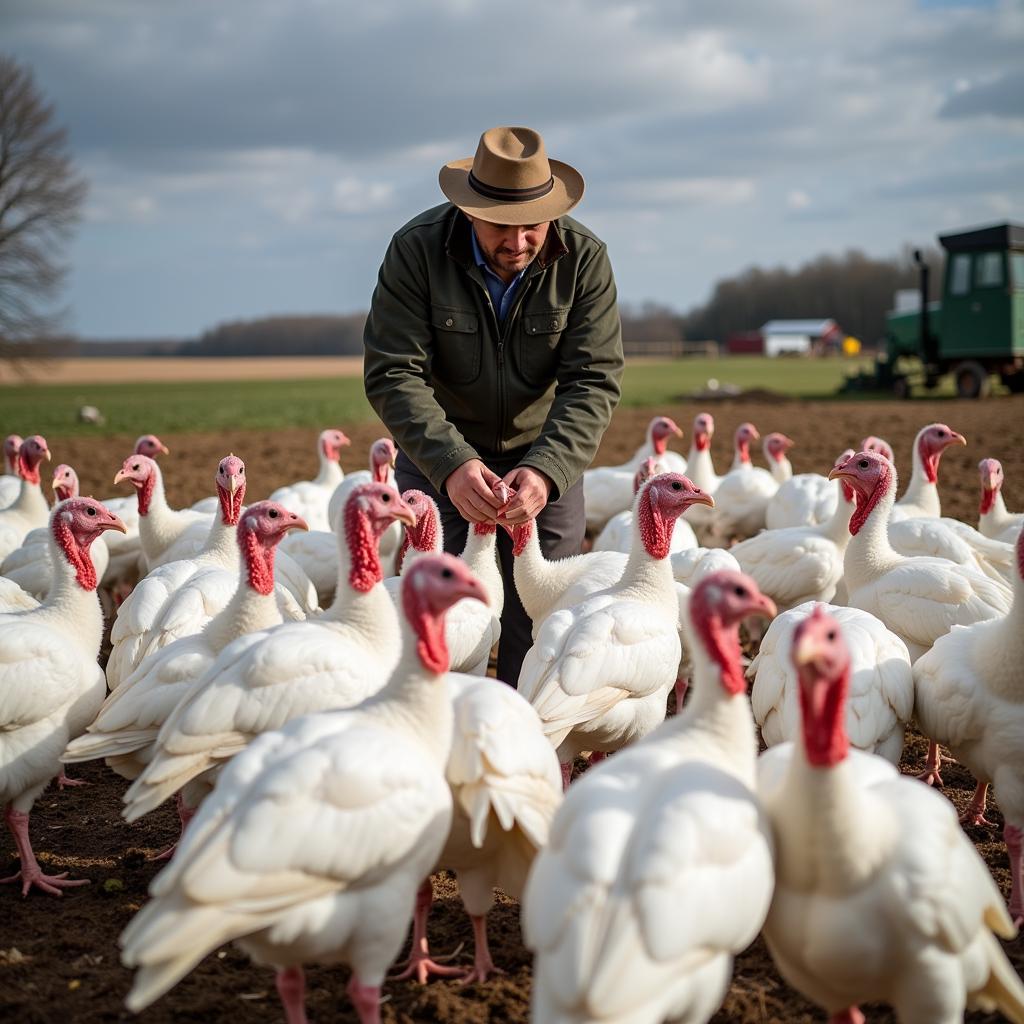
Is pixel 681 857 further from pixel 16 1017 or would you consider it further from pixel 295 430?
pixel 295 430

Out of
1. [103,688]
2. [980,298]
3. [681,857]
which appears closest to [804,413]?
[980,298]

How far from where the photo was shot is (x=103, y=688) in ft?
18.1

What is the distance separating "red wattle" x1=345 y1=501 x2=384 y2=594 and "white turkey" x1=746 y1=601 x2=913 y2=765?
183 centimetres

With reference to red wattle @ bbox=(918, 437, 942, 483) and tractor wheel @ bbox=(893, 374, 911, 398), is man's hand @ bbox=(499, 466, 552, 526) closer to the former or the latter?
red wattle @ bbox=(918, 437, 942, 483)

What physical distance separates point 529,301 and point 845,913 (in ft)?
12.1

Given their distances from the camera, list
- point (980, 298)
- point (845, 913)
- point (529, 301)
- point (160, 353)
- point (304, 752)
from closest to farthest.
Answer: point (845, 913) → point (304, 752) → point (529, 301) → point (980, 298) → point (160, 353)

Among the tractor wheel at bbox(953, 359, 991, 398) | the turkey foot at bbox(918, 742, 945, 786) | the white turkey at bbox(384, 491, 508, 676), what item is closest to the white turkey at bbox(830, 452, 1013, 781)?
the turkey foot at bbox(918, 742, 945, 786)

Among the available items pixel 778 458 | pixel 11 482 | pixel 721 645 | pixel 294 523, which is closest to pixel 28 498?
pixel 11 482

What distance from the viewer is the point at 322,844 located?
3.25 metres

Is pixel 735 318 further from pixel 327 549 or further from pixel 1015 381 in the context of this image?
pixel 327 549

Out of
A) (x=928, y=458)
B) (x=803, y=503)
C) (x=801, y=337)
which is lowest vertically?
(x=803, y=503)

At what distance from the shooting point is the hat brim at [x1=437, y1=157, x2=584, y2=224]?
5305 mm

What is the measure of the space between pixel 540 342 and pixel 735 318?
115136mm

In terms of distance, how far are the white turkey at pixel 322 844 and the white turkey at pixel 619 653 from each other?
1566 mm
